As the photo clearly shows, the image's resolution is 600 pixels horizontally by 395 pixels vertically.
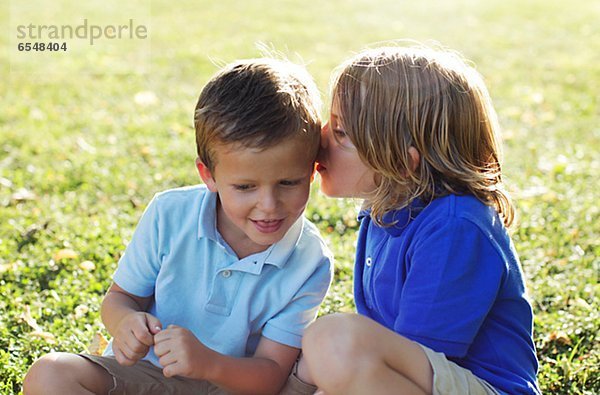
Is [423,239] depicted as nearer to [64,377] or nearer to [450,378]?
[450,378]

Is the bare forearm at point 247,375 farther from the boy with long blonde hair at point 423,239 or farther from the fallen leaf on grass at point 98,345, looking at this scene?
the fallen leaf on grass at point 98,345

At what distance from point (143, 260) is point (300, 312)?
512 mm

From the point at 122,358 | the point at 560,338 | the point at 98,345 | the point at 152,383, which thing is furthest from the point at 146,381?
the point at 560,338

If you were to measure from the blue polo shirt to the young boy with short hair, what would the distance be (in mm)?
285

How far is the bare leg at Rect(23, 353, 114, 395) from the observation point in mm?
2420

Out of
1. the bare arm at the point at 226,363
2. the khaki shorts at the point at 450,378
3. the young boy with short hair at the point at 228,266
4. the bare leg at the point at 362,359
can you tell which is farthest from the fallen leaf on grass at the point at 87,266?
the khaki shorts at the point at 450,378

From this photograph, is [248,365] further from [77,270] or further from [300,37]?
[300,37]

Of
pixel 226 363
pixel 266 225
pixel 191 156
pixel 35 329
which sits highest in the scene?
pixel 266 225

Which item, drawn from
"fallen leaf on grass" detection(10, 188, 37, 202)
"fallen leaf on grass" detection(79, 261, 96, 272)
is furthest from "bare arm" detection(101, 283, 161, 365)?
"fallen leaf on grass" detection(10, 188, 37, 202)

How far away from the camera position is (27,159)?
16.1ft

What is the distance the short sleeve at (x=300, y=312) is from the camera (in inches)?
102

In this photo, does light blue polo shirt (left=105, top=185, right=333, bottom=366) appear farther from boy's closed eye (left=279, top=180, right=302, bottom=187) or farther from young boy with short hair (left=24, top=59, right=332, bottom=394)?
boy's closed eye (left=279, top=180, right=302, bottom=187)

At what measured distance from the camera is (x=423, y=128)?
2.43 meters

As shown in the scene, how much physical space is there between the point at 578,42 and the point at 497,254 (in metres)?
6.89
